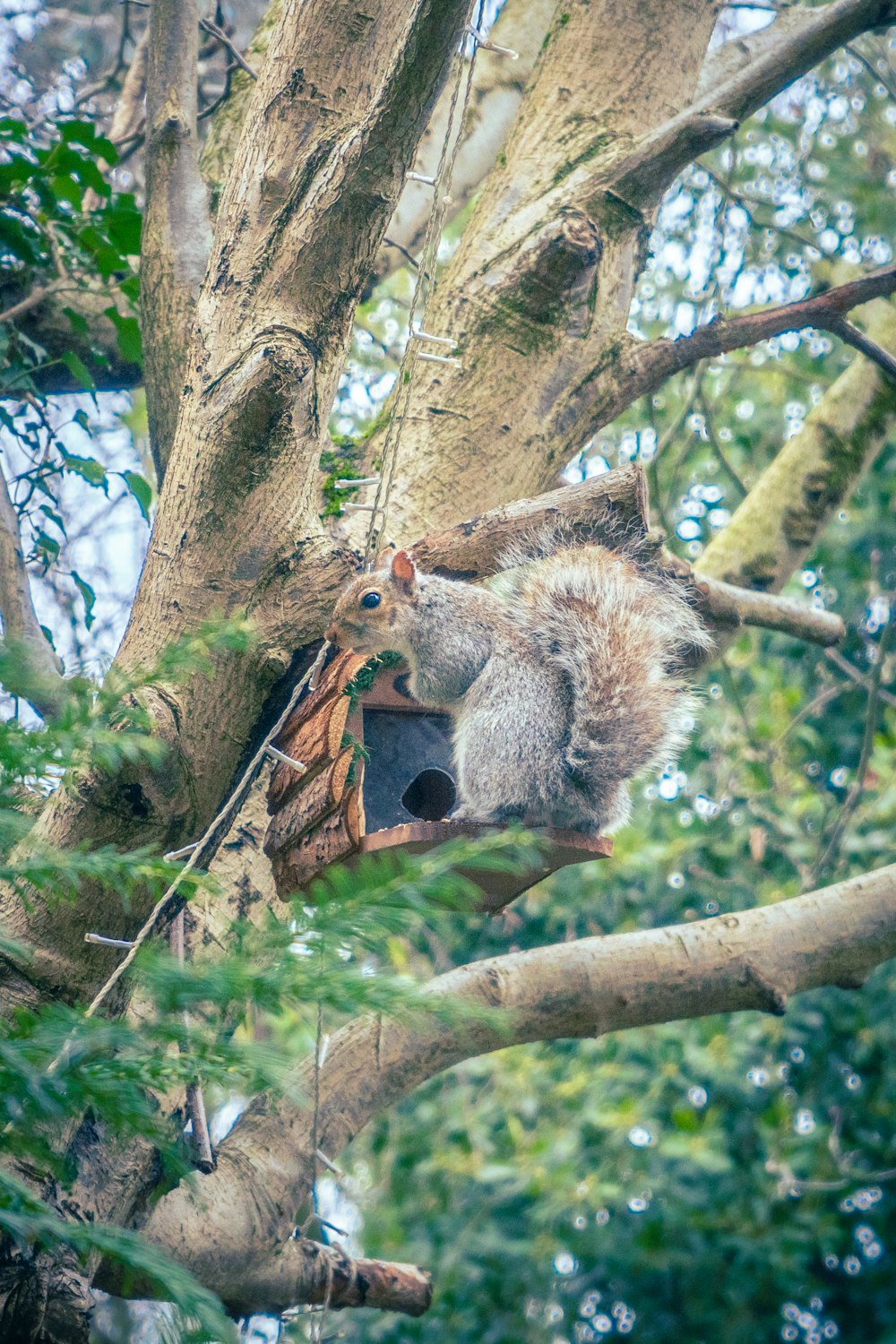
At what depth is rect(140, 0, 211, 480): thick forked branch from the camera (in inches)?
73.8

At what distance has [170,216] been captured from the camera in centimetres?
190

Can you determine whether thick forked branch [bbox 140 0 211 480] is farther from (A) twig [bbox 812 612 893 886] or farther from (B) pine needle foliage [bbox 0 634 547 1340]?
(A) twig [bbox 812 612 893 886]

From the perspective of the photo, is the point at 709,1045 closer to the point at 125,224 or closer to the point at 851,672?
the point at 851,672

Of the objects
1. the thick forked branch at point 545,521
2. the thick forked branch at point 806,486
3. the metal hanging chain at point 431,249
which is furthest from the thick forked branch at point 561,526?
the thick forked branch at point 806,486

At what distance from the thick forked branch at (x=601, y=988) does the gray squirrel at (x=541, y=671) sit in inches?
8.3

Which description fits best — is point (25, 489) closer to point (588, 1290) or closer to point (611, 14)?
point (611, 14)

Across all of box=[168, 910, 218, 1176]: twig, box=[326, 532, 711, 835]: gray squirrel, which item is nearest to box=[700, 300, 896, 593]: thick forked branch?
box=[326, 532, 711, 835]: gray squirrel

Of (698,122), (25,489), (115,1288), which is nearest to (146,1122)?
(115,1288)

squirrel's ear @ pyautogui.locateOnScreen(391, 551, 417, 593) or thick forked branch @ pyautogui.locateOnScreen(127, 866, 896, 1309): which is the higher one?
squirrel's ear @ pyautogui.locateOnScreen(391, 551, 417, 593)

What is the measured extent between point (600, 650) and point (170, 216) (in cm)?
94

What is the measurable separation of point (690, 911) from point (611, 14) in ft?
8.66

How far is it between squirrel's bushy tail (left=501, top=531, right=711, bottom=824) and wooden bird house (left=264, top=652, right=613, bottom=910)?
135 millimetres

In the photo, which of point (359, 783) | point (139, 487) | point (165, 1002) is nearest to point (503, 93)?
point (139, 487)

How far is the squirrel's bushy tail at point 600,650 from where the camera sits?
1599 mm
